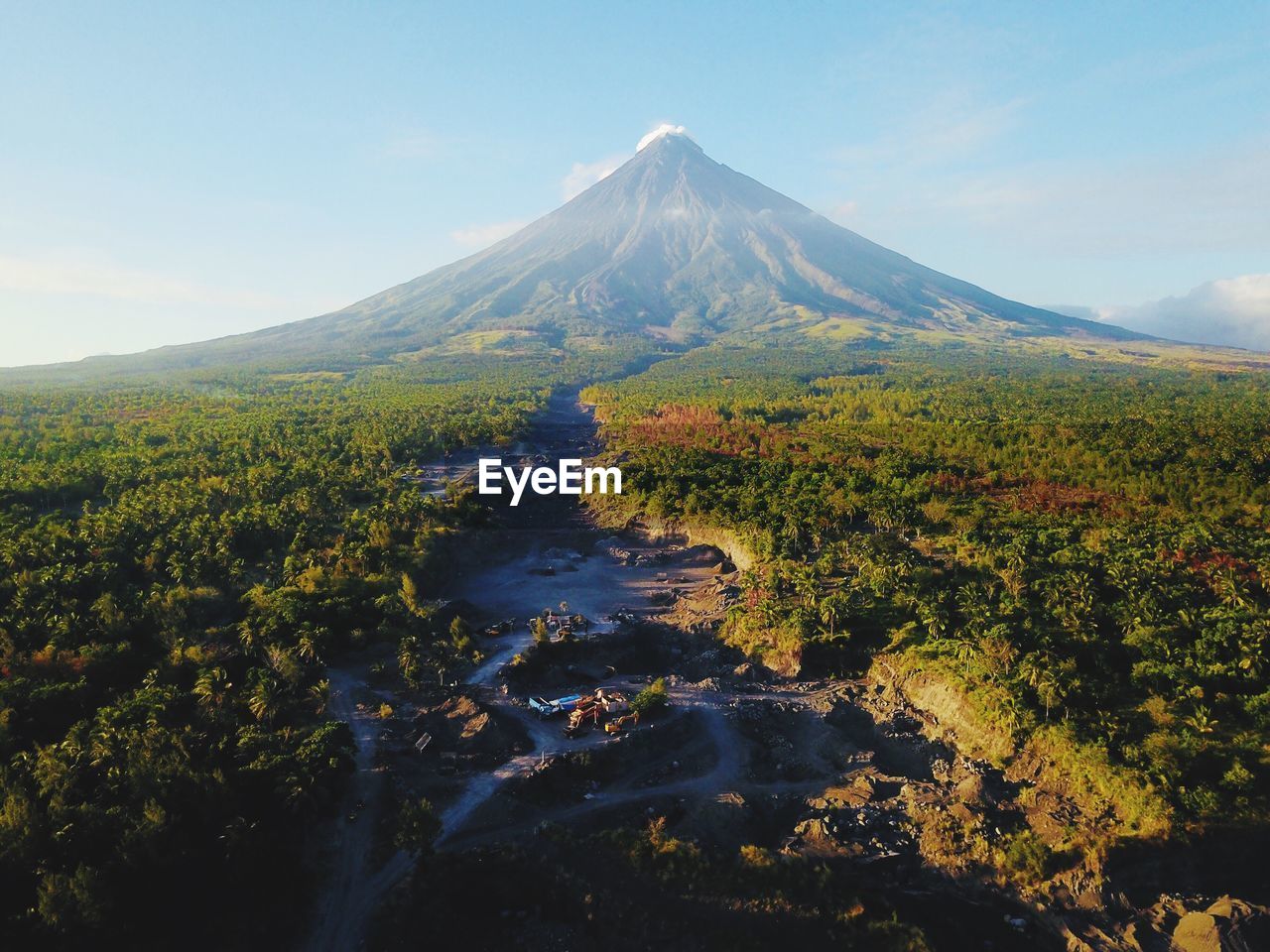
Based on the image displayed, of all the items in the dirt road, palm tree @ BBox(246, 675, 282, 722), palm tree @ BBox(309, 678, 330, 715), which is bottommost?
the dirt road

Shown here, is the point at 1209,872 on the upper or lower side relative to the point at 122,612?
lower

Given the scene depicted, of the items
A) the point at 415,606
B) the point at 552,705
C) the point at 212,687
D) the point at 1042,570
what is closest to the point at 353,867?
the point at 552,705

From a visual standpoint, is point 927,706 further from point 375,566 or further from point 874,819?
point 375,566

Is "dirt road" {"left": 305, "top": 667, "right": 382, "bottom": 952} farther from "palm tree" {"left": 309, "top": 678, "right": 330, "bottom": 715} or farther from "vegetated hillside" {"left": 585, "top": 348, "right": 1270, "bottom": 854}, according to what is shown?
"vegetated hillside" {"left": 585, "top": 348, "right": 1270, "bottom": 854}

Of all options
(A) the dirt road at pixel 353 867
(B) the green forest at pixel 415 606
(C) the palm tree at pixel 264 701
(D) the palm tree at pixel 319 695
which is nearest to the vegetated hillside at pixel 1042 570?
(B) the green forest at pixel 415 606

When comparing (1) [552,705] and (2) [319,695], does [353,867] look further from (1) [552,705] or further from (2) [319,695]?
(1) [552,705]

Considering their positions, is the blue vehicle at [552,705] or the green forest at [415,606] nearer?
the green forest at [415,606]

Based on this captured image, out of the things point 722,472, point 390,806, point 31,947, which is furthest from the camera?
point 722,472

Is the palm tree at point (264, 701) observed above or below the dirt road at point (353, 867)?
above

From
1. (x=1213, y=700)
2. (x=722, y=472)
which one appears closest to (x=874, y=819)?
(x=1213, y=700)

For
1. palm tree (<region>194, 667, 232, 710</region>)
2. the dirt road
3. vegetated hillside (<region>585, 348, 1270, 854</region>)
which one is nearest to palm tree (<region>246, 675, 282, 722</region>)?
palm tree (<region>194, 667, 232, 710</region>)

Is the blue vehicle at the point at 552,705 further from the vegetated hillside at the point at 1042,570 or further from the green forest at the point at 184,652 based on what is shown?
the vegetated hillside at the point at 1042,570
